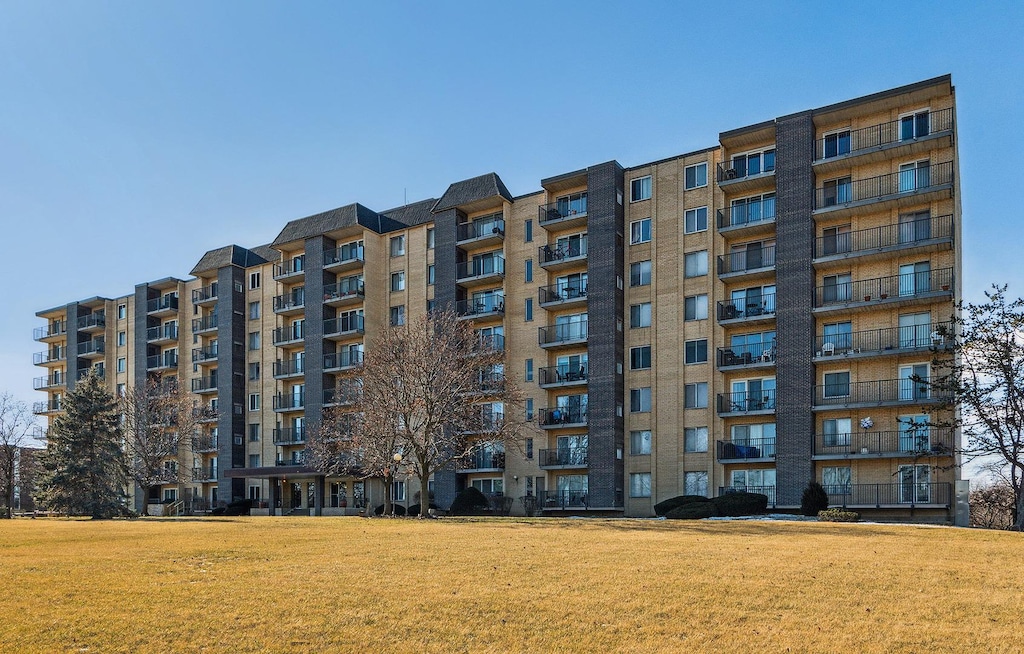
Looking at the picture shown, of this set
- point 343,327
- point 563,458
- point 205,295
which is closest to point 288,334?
point 343,327

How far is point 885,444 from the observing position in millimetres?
41281

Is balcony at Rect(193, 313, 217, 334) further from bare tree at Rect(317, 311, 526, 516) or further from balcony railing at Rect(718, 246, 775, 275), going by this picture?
balcony railing at Rect(718, 246, 775, 275)

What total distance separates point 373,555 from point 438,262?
3787cm

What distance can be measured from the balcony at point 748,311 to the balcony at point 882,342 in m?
2.82

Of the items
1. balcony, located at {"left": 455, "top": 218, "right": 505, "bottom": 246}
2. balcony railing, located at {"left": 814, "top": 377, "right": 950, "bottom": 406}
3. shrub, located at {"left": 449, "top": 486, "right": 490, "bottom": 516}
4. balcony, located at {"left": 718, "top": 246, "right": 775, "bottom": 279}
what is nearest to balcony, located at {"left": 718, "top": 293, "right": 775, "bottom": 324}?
balcony, located at {"left": 718, "top": 246, "right": 775, "bottom": 279}

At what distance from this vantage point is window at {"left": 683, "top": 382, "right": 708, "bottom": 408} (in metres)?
47.2

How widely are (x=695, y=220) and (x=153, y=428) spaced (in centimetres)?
3925

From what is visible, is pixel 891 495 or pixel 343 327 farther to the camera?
pixel 343 327

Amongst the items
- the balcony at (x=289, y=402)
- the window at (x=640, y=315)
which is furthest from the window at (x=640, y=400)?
the balcony at (x=289, y=402)

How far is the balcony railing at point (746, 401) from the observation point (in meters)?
45.0

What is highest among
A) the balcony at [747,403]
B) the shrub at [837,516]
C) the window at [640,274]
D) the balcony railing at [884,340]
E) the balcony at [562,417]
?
the window at [640,274]

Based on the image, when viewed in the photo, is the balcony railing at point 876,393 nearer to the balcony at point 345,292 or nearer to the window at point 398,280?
the window at point 398,280

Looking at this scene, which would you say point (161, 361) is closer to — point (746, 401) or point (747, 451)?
point (746, 401)

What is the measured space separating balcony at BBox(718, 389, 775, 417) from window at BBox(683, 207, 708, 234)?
30.3 ft
